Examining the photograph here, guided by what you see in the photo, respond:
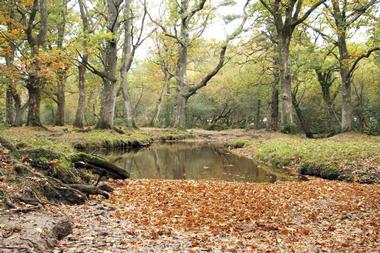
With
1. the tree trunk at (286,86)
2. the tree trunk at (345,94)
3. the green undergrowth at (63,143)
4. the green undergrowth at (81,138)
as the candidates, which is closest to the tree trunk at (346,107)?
the tree trunk at (345,94)

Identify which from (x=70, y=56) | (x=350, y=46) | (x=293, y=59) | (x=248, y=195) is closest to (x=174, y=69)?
(x=293, y=59)

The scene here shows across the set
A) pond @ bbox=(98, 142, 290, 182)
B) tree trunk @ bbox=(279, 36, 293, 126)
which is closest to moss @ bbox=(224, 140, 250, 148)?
tree trunk @ bbox=(279, 36, 293, 126)

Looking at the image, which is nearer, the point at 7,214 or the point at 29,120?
the point at 7,214

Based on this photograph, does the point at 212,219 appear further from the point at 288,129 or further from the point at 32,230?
the point at 288,129

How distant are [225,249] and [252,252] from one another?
440 mm

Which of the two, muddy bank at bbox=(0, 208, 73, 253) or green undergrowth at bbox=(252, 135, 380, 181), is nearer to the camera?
muddy bank at bbox=(0, 208, 73, 253)

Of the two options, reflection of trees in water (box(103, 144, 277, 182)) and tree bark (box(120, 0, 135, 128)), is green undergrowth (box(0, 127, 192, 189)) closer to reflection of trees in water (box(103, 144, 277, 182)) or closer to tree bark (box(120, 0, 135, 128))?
reflection of trees in water (box(103, 144, 277, 182))

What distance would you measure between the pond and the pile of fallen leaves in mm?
3891

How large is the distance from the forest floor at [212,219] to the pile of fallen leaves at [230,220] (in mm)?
16

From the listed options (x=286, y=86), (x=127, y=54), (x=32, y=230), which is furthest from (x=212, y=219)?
(x=127, y=54)

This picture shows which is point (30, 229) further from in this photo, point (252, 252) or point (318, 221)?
point (318, 221)

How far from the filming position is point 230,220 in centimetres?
780

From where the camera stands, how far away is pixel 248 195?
10.3m

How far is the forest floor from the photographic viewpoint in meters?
5.93
